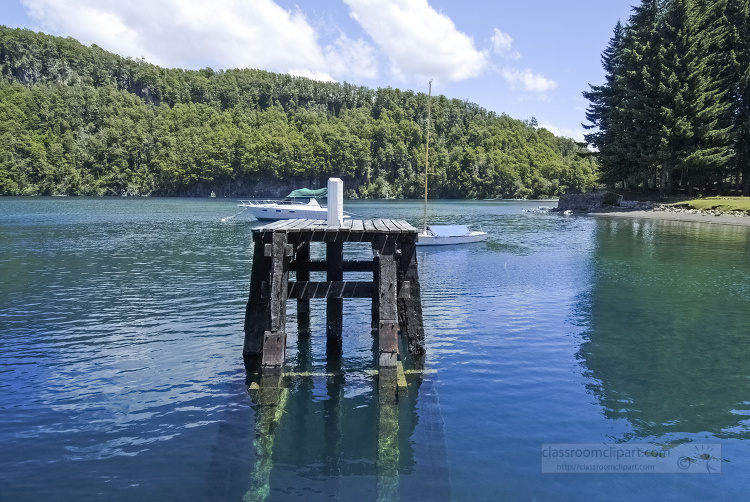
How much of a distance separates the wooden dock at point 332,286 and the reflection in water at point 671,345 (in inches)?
161

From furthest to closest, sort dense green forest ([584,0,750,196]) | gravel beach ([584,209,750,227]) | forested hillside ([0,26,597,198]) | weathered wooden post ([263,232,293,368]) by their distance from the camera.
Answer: forested hillside ([0,26,597,198]) < dense green forest ([584,0,750,196]) < gravel beach ([584,209,750,227]) < weathered wooden post ([263,232,293,368])

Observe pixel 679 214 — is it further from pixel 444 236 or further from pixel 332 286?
pixel 332 286

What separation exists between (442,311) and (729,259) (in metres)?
20.7

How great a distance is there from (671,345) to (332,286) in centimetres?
903

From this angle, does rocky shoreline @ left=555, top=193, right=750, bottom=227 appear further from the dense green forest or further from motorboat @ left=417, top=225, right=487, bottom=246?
motorboat @ left=417, top=225, right=487, bottom=246

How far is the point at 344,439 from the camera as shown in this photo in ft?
27.0

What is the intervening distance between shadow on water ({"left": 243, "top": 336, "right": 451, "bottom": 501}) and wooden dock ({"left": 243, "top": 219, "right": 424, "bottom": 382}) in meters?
0.75

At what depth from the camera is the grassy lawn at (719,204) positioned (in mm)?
55969

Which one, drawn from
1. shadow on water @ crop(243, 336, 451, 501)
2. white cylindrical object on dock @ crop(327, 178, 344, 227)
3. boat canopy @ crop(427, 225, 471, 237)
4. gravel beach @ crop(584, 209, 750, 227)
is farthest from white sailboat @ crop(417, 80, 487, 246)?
gravel beach @ crop(584, 209, 750, 227)

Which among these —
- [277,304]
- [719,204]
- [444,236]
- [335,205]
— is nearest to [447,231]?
[444,236]

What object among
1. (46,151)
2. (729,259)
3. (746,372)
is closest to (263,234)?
(746,372)

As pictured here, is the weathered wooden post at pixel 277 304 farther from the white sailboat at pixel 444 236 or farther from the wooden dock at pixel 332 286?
the white sailboat at pixel 444 236

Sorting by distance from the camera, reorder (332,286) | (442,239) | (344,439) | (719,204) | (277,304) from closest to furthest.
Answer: (344,439), (277,304), (332,286), (442,239), (719,204)

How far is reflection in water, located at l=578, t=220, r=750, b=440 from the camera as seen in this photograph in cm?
937
